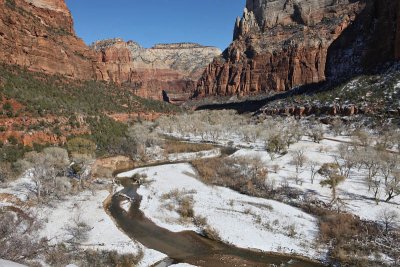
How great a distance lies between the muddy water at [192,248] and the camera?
21.5m

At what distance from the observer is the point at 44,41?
71125 mm

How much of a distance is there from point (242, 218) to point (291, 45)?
136 meters

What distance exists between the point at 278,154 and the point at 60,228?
37.6 meters

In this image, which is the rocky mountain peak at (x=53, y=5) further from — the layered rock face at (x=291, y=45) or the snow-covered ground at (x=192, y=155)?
the layered rock face at (x=291, y=45)

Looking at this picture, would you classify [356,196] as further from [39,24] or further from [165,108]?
[165,108]

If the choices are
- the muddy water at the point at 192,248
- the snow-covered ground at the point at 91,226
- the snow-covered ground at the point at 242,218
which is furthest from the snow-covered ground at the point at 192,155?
the muddy water at the point at 192,248

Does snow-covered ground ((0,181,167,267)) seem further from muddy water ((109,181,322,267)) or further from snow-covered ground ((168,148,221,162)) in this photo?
snow-covered ground ((168,148,221,162))

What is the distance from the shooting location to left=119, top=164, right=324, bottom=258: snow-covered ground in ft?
79.4

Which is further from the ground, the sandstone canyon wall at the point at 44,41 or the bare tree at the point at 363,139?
the sandstone canyon wall at the point at 44,41

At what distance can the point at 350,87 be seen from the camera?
78.0 metres

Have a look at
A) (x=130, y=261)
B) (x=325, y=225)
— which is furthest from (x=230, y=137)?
(x=130, y=261)

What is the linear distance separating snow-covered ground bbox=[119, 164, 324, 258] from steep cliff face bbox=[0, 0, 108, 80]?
146 feet

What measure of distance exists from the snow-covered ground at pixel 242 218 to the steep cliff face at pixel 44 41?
44611 mm

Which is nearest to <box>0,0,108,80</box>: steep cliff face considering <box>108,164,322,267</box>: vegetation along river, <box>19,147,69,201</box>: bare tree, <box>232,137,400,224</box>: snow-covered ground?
<box>19,147,69,201</box>: bare tree
